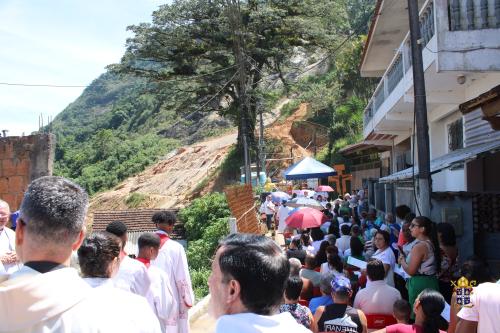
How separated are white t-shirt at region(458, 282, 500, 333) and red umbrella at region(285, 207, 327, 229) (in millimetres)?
7420

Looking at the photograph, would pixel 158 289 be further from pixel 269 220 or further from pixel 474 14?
pixel 269 220

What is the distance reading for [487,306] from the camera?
9.39ft

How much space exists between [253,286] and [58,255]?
754 mm

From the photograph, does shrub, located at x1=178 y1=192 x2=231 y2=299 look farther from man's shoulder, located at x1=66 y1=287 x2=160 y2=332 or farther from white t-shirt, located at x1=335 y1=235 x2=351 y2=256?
man's shoulder, located at x1=66 y1=287 x2=160 y2=332

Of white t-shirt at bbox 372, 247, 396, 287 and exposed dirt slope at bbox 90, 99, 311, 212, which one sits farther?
exposed dirt slope at bbox 90, 99, 311, 212

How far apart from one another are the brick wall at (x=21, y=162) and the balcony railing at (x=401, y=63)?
6.26 metres

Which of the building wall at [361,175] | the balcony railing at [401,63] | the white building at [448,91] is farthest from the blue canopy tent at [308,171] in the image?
the building wall at [361,175]

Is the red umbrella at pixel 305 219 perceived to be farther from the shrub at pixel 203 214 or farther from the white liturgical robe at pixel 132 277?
the shrub at pixel 203 214

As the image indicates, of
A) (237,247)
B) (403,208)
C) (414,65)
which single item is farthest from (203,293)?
(237,247)

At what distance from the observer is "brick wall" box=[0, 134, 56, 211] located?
24.4ft

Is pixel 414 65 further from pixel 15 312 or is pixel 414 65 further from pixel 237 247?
pixel 15 312

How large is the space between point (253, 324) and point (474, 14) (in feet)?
23.8

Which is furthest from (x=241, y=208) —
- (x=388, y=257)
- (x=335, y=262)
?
(x=335, y=262)

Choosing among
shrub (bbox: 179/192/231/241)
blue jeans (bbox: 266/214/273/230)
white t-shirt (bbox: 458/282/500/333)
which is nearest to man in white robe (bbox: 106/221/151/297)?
white t-shirt (bbox: 458/282/500/333)
